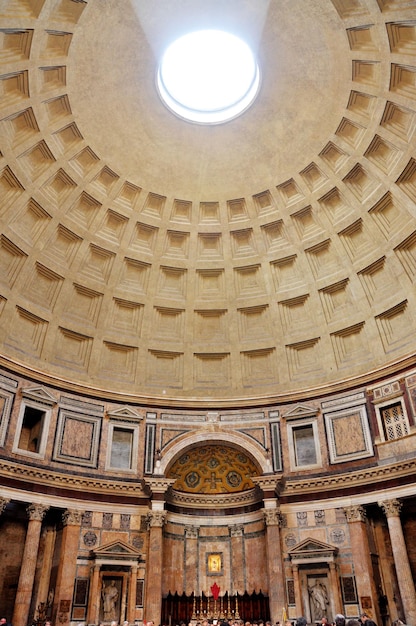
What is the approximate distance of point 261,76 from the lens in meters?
26.0

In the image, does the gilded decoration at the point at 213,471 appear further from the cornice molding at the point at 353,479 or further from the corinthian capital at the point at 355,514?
the corinthian capital at the point at 355,514

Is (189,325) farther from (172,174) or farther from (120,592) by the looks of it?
(120,592)

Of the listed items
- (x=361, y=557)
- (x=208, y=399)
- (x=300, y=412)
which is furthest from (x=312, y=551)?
(x=208, y=399)

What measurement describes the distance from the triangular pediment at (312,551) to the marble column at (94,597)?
8.73 m

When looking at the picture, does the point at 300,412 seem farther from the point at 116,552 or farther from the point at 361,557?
the point at 116,552

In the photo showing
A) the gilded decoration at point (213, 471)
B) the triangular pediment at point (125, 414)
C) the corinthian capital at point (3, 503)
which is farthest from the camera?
the gilded decoration at point (213, 471)

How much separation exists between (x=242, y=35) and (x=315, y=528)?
2332 centimetres

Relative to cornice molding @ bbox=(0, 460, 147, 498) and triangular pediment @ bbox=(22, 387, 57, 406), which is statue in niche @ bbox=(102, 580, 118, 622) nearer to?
cornice molding @ bbox=(0, 460, 147, 498)

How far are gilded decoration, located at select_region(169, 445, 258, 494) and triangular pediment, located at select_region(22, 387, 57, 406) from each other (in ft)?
24.1

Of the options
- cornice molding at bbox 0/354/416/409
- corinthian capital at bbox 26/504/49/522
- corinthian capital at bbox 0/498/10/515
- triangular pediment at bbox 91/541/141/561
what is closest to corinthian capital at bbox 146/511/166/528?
triangular pediment at bbox 91/541/141/561

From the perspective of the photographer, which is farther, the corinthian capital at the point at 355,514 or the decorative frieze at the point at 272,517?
the decorative frieze at the point at 272,517

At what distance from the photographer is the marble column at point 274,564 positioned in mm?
23422

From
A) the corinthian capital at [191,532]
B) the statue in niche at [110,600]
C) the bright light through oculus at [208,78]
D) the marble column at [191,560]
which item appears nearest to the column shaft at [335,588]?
the marble column at [191,560]

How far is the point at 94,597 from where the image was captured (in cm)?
2298
